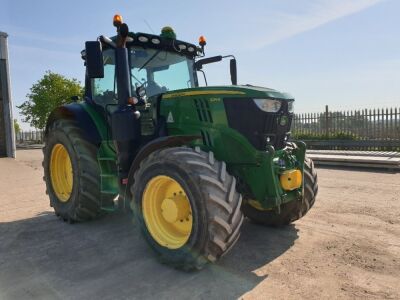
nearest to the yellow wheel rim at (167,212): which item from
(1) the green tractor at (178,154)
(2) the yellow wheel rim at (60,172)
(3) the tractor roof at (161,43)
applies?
(1) the green tractor at (178,154)

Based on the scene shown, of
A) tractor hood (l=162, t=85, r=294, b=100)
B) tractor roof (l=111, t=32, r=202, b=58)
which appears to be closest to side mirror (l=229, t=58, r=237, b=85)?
tractor roof (l=111, t=32, r=202, b=58)

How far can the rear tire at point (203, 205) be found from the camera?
3.13 metres

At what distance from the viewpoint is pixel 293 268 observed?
3400 mm

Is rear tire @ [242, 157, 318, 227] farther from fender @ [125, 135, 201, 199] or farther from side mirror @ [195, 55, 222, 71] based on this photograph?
side mirror @ [195, 55, 222, 71]

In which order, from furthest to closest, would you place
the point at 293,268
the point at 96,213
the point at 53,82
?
the point at 53,82 → the point at 96,213 → the point at 293,268

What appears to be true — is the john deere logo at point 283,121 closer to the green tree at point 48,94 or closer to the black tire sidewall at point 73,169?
the black tire sidewall at point 73,169

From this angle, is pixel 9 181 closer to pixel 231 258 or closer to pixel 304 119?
pixel 231 258

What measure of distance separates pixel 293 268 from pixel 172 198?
130 cm

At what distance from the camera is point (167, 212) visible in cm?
358

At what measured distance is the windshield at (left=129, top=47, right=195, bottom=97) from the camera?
184 inches

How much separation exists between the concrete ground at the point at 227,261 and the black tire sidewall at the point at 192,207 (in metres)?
0.17

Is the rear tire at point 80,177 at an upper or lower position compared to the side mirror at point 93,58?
lower

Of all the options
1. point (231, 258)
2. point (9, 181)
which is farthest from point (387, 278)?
point (9, 181)

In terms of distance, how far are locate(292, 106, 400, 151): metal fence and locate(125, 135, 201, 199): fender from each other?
12.5 meters
